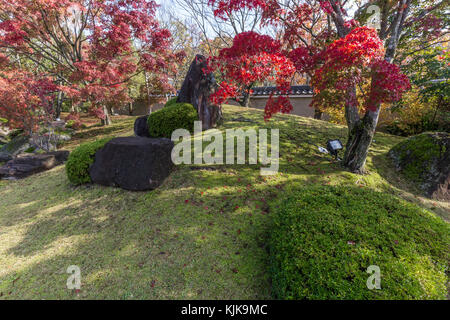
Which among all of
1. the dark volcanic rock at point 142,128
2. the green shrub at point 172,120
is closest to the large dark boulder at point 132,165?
the green shrub at point 172,120

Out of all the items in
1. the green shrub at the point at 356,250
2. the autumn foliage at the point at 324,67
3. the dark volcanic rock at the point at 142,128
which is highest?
the autumn foliage at the point at 324,67

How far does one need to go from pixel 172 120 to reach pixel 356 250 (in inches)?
230

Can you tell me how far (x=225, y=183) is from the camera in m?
4.62

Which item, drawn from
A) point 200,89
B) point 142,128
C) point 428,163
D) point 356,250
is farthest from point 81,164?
point 428,163

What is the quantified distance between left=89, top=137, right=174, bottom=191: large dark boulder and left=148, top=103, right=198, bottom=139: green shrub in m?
1.66

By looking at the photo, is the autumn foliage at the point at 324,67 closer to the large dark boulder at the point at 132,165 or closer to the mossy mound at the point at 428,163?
the large dark boulder at the point at 132,165

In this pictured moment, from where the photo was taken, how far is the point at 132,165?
4539 mm

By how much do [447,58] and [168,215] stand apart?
31.4ft

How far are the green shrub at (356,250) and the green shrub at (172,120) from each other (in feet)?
15.4

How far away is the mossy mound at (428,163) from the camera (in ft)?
15.9

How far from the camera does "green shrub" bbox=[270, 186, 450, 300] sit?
182 cm

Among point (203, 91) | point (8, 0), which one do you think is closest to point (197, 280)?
point (203, 91)

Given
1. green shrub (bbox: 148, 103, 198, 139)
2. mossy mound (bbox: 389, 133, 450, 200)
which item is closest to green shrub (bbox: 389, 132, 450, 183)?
mossy mound (bbox: 389, 133, 450, 200)
